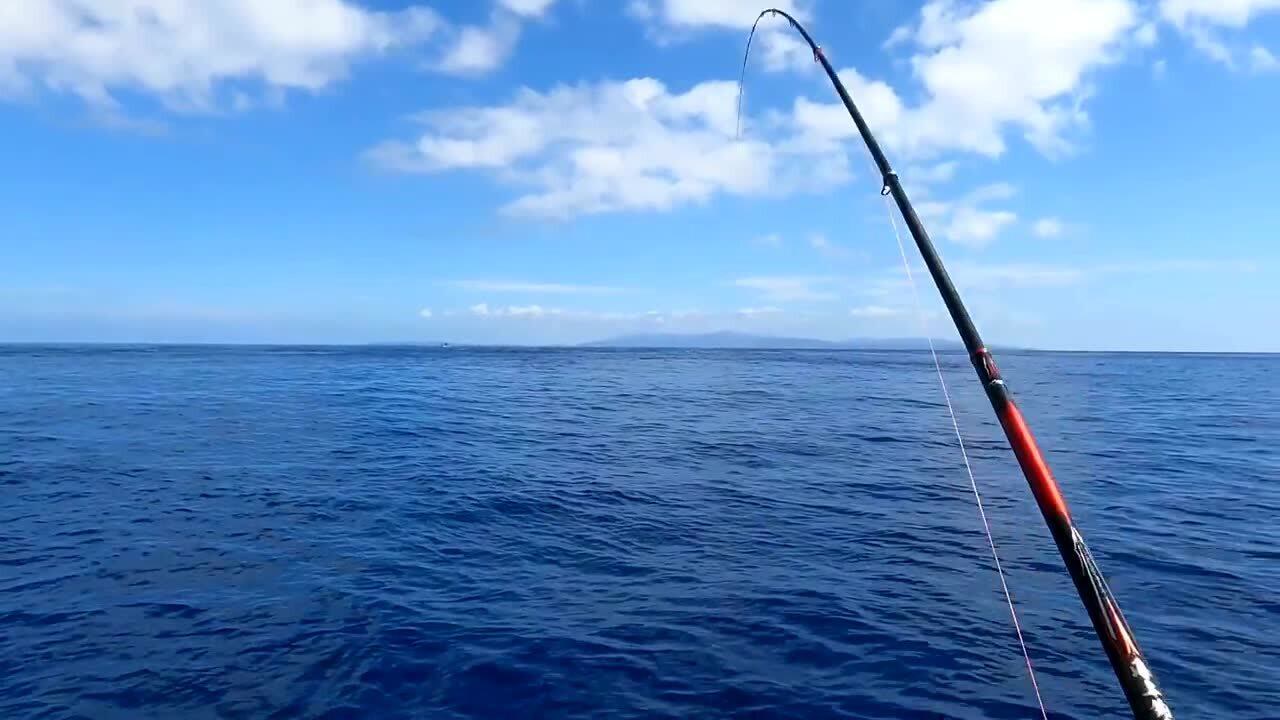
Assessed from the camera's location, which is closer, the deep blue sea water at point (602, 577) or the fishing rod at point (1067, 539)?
the fishing rod at point (1067, 539)

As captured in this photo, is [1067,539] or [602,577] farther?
[602,577]

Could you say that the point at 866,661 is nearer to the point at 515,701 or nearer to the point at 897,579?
the point at 897,579

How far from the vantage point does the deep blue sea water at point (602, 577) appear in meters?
7.89

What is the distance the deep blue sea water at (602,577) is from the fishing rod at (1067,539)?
Result: 4666 mm

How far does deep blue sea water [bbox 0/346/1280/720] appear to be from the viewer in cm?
789

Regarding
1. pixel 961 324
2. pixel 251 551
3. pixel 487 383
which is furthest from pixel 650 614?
pixel 487 383

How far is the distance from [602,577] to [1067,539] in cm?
869

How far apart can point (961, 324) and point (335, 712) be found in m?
7.59

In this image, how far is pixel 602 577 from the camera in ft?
37.5

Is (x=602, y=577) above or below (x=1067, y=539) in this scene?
below

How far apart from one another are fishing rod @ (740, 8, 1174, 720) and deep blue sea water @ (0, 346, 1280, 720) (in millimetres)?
4666

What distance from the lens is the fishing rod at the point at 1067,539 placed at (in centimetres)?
334

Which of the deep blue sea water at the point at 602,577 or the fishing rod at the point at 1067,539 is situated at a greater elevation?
the fishing rod at the point at 1067,539

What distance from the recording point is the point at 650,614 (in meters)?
9.89
